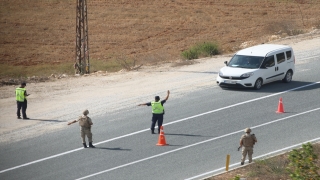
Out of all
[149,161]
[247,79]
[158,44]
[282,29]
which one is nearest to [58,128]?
[149,161]

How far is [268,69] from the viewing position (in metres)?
29.5

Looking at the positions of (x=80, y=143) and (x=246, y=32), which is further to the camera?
(x=246, y=32)

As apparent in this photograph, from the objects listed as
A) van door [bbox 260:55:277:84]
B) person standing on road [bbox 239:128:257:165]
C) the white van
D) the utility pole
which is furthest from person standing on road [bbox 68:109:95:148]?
the utility pole

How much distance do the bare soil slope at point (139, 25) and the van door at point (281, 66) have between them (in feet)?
49.6

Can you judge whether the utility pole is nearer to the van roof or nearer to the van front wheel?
the van roof

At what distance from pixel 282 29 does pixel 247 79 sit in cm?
1856

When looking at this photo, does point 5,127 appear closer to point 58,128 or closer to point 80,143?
point 58,128

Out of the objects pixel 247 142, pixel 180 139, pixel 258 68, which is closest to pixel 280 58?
pixel 258 68

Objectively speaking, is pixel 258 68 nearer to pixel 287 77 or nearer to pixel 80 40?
pixel 287 77

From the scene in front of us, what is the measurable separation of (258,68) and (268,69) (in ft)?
1.94

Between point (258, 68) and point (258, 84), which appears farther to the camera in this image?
point (258, 84)

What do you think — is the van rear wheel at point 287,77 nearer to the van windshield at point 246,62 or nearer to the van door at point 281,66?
the van door at point 281,66

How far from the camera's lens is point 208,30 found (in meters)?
56.4

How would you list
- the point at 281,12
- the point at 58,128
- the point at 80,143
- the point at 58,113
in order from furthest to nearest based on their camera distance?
the point at 281,12, the point at 58,113, the point at 58,128, the point at 80,143
